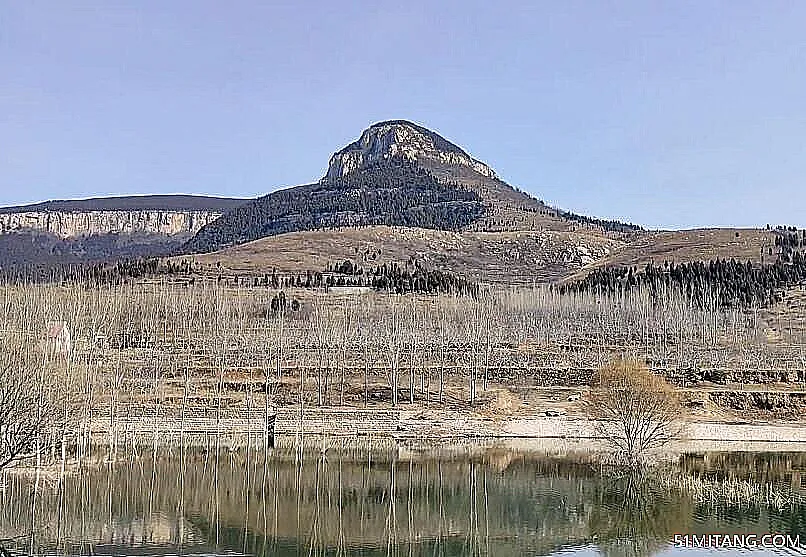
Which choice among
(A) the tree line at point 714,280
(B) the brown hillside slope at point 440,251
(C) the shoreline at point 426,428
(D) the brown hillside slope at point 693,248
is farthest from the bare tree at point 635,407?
(B) the brown hillside slope at point 440,251

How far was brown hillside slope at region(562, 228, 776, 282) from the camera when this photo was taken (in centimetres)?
13275

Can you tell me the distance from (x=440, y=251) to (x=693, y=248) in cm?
4059

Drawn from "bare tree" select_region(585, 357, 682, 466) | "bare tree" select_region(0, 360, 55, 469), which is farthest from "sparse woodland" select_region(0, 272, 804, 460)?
"bare tree" select_region(585, 357, 682, 466)

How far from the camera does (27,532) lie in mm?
28875

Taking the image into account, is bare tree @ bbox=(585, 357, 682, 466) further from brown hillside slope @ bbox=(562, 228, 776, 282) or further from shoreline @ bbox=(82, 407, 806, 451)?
brown hillside slope @ bbox=(562, 228, 776, 282)

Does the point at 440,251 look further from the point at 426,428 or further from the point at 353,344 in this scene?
the point at 426,428

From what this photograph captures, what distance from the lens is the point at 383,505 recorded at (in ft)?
120

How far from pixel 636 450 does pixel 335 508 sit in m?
19.0

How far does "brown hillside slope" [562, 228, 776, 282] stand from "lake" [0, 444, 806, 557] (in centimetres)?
8759

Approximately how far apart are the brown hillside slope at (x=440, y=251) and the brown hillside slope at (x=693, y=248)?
19.0ft

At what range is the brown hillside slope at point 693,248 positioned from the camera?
133 metres

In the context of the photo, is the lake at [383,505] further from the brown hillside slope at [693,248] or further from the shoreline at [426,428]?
the brown hillside slope at [693,248]

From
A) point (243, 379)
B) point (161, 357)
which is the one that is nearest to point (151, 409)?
point (243, 379)

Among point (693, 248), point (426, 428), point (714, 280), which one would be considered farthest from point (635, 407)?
point (693, 248)
